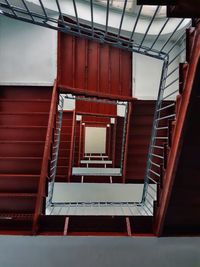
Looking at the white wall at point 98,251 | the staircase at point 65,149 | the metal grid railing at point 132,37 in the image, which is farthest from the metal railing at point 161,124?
the staircase at point 65,149

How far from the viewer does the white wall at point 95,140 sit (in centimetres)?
700

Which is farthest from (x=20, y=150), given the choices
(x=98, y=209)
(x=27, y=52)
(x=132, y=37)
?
(x=27, y=52)

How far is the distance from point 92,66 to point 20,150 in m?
2.09

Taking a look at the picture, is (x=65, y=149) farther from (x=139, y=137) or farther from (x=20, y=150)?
(x=20, y=150)

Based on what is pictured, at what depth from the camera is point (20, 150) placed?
2914mm

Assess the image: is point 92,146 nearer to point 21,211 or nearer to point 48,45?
point 48,45

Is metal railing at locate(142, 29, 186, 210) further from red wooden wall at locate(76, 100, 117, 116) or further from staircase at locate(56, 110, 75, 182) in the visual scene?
staircase at locate(56, 110, 75, 182)

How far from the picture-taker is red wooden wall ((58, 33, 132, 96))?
425cm

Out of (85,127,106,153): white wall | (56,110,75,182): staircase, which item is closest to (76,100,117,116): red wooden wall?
(56,110,75,182): staircase

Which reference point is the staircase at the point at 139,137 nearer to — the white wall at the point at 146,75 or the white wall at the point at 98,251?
the white wall at the point at 146,75

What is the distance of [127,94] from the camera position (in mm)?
4332

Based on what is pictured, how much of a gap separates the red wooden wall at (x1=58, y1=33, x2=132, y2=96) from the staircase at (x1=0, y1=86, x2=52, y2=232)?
0.50 meters

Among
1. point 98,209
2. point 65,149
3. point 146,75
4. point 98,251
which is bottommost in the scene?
point 98,209

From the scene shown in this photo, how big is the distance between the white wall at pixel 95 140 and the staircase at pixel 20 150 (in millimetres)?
3040
